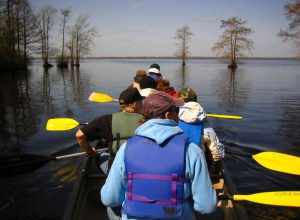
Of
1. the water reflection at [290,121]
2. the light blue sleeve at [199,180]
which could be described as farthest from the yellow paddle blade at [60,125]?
the water reflection at [290,121]

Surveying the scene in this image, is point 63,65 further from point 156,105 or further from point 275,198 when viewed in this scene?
point 156,105

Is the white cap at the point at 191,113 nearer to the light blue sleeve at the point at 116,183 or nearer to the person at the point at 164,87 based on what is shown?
the light blue sleeve at the point at 116,183

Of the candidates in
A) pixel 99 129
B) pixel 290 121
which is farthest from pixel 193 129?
pixel 290 121

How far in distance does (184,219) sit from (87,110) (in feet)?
39.8

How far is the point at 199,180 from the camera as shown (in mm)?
2182

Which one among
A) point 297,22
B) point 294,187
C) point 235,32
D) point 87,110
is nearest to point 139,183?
point 294,187

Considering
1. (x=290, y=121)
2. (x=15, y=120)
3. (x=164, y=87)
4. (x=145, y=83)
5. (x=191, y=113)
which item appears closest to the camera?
(x=191, y=113)

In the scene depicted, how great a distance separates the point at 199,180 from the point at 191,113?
74.2 inches

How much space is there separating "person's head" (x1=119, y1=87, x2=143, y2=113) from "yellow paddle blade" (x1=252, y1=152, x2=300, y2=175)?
2078 millimetres

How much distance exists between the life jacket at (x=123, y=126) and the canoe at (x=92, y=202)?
2.85 ft

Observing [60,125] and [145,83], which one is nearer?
[145,83]

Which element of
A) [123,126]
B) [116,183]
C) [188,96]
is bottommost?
[116,183]

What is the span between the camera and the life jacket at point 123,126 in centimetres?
355

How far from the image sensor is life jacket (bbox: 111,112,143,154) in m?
3.55
